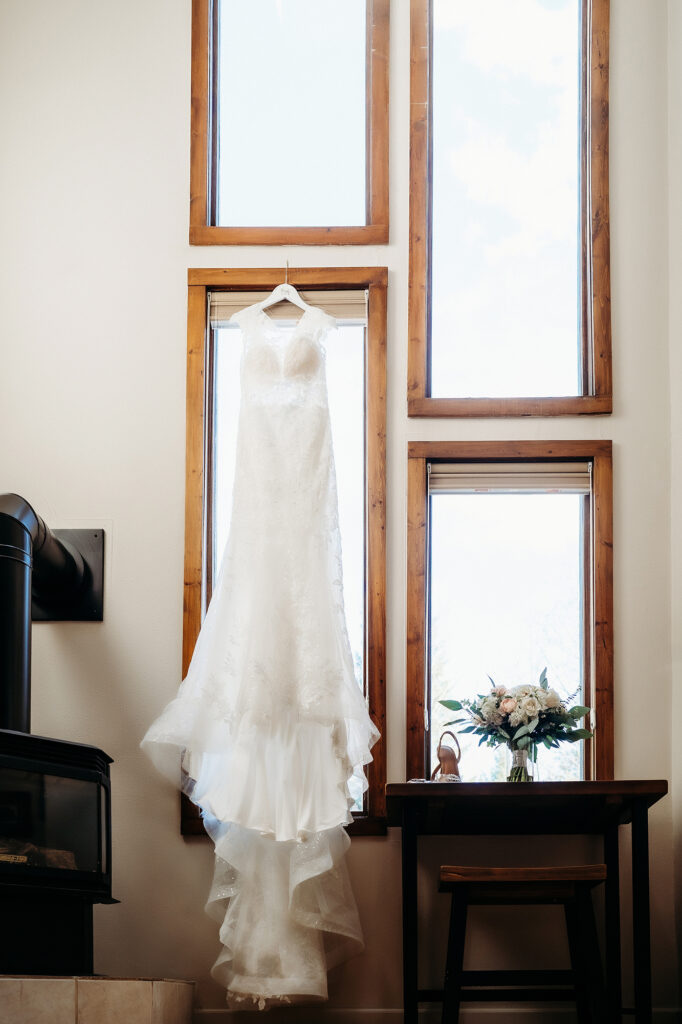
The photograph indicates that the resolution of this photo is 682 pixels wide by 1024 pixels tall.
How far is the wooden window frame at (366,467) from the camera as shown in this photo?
3736 millimetres

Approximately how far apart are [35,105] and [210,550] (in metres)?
1.74

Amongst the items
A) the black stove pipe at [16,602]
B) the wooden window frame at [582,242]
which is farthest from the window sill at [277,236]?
the black stove pipe at [16,602]

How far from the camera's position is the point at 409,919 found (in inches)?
128

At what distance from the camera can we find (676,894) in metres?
3.66

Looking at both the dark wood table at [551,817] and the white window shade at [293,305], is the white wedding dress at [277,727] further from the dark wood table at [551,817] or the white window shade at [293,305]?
the white window shade at [293,305]

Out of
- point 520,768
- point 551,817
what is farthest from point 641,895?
point 520,768

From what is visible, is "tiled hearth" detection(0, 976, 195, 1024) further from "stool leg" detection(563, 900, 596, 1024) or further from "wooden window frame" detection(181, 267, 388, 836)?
"stool leg" detection(563, 900, 596, 1024)

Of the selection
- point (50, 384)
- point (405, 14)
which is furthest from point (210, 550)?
point (405, 14)

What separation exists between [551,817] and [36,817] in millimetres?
1520

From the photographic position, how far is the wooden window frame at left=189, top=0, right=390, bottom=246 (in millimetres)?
4008

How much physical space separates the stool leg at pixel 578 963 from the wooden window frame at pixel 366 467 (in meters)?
0.68

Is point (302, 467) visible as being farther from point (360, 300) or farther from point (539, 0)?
point (539, 0)

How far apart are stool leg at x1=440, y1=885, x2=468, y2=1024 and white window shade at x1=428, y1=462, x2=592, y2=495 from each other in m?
1.41

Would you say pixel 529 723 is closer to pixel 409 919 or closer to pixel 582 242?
pixel 409 919
